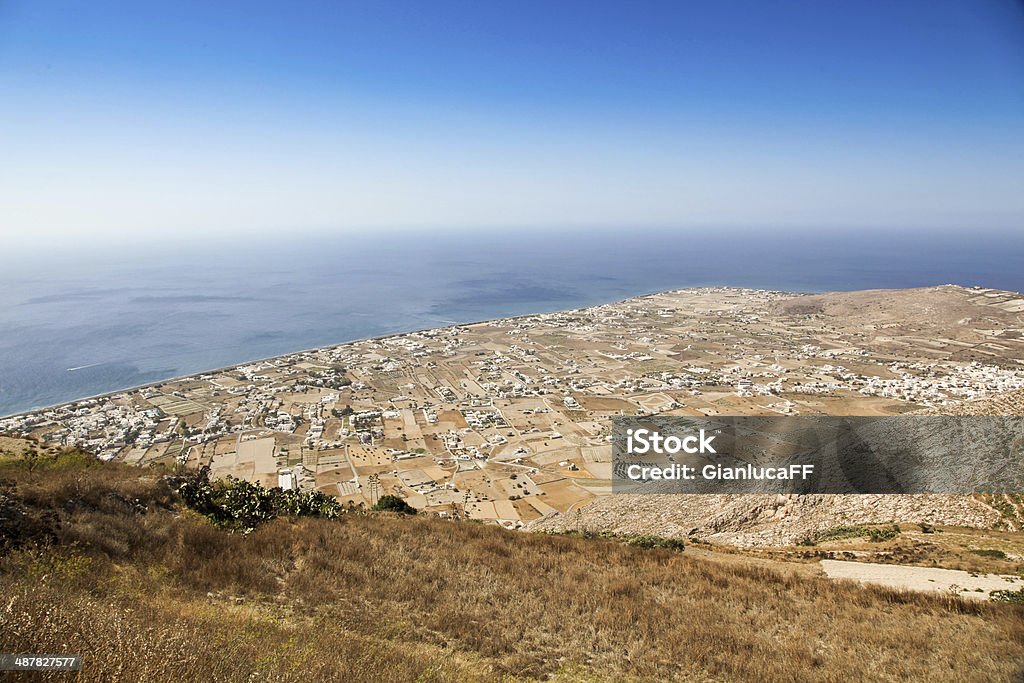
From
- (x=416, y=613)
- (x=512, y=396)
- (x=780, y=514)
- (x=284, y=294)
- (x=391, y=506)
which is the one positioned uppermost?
(x=416, y=613)

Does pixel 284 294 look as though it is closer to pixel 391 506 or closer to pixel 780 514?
pixel 391 506

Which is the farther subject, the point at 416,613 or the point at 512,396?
the point at 512,396

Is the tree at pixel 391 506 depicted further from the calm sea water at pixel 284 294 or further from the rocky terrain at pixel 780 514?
the calm sea water at pixel 284 294

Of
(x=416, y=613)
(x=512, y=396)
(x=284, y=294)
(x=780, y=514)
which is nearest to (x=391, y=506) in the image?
(x=416, y=613)

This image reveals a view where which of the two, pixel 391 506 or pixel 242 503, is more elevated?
pixel 242 503

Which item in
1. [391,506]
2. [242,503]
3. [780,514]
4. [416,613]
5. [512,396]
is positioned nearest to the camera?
[416,613]

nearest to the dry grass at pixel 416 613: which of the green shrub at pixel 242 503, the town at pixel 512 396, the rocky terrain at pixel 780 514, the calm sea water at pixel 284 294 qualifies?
the green shrub at pixel 242 503

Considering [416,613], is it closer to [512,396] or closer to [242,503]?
[242,503]

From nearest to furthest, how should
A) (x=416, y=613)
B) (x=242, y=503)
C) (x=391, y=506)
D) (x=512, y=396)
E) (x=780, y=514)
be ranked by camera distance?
(x=416, y=613), (x=242, y=503), (x=391, y=506), (x=780, y=514), (x=512, y=396)
